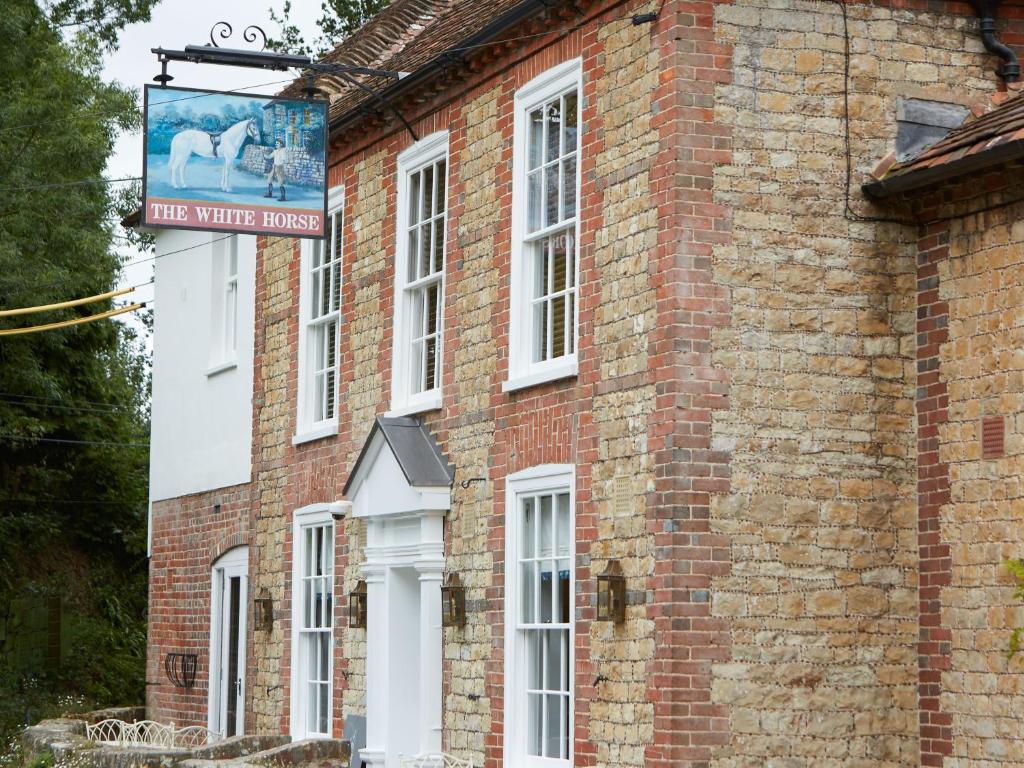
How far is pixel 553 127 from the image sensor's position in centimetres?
1363

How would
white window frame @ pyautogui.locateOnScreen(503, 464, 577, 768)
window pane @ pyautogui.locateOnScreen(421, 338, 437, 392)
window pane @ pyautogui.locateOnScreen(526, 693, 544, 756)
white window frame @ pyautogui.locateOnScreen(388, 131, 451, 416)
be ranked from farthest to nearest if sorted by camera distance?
1. window pane @ pyautogui.locateOnScreen(421, 338, 437, 392)
2. white window frame @ pyautogui.locateOnScreen(388, 131, 451, 416)
3. window pane @ pyautogui.locateOnScreen(526, 693, 544, 756)
4. white window frame @ pyautogui.locateOnScreen(503, 464, 577, 768)

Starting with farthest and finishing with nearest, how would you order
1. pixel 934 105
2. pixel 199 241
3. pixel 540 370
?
pixel 199 241, pixel 540 370, pixel 934 105

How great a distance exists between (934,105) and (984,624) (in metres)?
3.67

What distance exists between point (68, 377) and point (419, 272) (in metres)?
16.6

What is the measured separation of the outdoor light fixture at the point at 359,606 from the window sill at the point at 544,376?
A: 3354 millimetres

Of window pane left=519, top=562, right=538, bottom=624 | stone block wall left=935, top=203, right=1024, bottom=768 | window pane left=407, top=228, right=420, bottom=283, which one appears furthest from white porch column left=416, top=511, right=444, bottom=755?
stone block wall left=935, top=203, right=1024, bottom=768

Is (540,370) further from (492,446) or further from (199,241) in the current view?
(199,241)

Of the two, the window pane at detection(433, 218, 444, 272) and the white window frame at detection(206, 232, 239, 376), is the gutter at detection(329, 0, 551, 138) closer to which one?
the window pane at detection(433, 218, 444, 272)

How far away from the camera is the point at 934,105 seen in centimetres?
1230

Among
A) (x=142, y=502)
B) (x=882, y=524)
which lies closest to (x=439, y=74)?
(x=882, y=524)

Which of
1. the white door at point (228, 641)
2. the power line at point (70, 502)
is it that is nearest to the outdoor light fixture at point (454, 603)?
the white door at point (228, 641)

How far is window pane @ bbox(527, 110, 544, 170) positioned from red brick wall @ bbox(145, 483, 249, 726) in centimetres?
746

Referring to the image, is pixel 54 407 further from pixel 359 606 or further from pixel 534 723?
pixel 534 723

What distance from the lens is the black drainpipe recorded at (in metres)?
12.4
